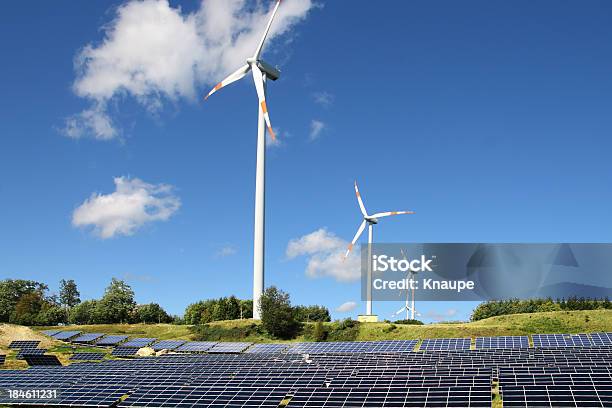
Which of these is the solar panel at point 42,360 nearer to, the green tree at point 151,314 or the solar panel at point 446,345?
the solar panel at point 446,345

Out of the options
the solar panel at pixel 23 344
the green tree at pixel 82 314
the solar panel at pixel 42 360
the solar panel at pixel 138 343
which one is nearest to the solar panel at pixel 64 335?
the solar panel at pixel 23 344

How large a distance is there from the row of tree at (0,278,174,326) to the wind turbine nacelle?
3261 inches

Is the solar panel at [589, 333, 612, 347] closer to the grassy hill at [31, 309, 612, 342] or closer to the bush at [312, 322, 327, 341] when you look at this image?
the grassy hill at [31, 309, 612, 342]

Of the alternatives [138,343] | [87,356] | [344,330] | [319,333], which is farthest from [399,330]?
[87,356]

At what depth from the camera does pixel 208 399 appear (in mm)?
42562

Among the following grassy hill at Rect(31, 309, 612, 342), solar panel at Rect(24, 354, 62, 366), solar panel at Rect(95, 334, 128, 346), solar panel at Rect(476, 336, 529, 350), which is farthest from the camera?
solar panel at Rect(95, 334, 128, 346)

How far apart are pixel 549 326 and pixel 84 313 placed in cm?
12278

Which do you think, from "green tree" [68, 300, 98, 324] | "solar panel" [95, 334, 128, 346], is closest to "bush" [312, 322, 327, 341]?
"solar panel" [95, 334, 128, 346]

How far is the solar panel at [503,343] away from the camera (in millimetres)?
73806

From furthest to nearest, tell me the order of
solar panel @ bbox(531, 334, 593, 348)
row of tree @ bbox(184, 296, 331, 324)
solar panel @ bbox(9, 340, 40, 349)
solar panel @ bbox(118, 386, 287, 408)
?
row of tree @ bbox(184, 296, 331, 324) → solar panel @ bbox(9, 340, 40, 349) → solar panel @ bbox(531, 334, 593, 348) → solar panel @ bbox(118, 386, 287, 408)

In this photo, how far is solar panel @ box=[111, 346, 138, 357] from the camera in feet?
317

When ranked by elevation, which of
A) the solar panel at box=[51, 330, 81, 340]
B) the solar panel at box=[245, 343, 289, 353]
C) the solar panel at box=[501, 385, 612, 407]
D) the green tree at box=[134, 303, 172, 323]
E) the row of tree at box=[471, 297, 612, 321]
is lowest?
the solar panel at box=[501, 385, 612, 407]

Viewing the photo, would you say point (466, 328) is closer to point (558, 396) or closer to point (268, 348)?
point (268, 348)

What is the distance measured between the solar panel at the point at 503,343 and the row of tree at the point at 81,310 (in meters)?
112
